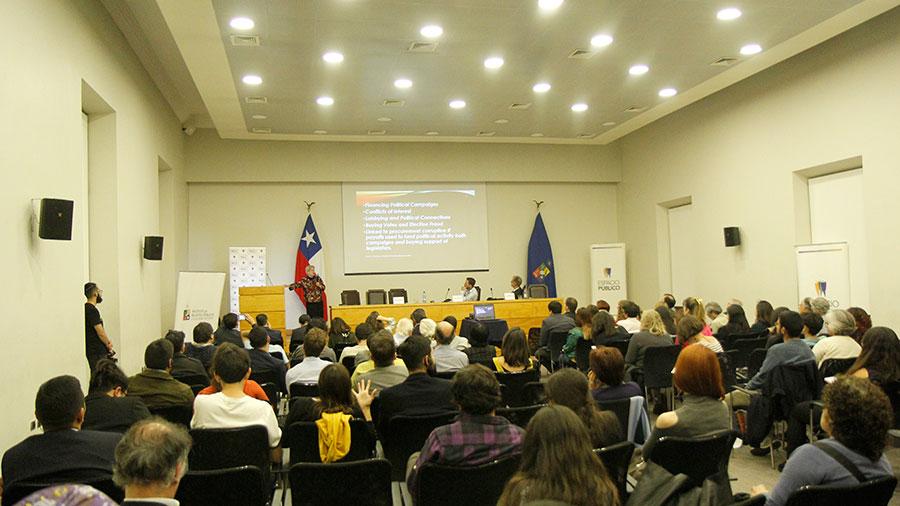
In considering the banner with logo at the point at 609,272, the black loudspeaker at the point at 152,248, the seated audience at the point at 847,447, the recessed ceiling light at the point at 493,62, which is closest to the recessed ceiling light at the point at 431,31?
the recessed ceiling light at the point at 493,62

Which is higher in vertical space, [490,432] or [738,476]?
[490,432]

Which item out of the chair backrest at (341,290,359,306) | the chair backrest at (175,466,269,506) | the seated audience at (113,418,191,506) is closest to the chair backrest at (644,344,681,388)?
the chair backrest at (175,466,269,506)

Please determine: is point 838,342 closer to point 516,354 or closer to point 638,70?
point 516,354

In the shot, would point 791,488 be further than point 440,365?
No

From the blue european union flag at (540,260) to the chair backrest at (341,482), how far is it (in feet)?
40.0

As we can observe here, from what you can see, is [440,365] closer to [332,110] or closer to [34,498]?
[34,498]

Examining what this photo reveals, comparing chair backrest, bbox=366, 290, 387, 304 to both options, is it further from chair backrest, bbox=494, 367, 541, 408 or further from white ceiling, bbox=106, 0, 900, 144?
chair backrest, bbox=494, 367, 541, 408

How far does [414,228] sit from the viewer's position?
563 inches

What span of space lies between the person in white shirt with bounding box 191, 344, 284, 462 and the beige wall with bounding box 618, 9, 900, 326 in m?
7.88

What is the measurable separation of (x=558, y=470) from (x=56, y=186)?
18.3ft

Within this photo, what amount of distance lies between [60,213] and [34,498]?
424cm

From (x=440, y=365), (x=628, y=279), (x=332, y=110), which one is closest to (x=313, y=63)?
(x=332, y=110)

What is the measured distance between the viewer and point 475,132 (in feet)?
44.1

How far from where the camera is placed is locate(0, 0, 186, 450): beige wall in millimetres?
5043
